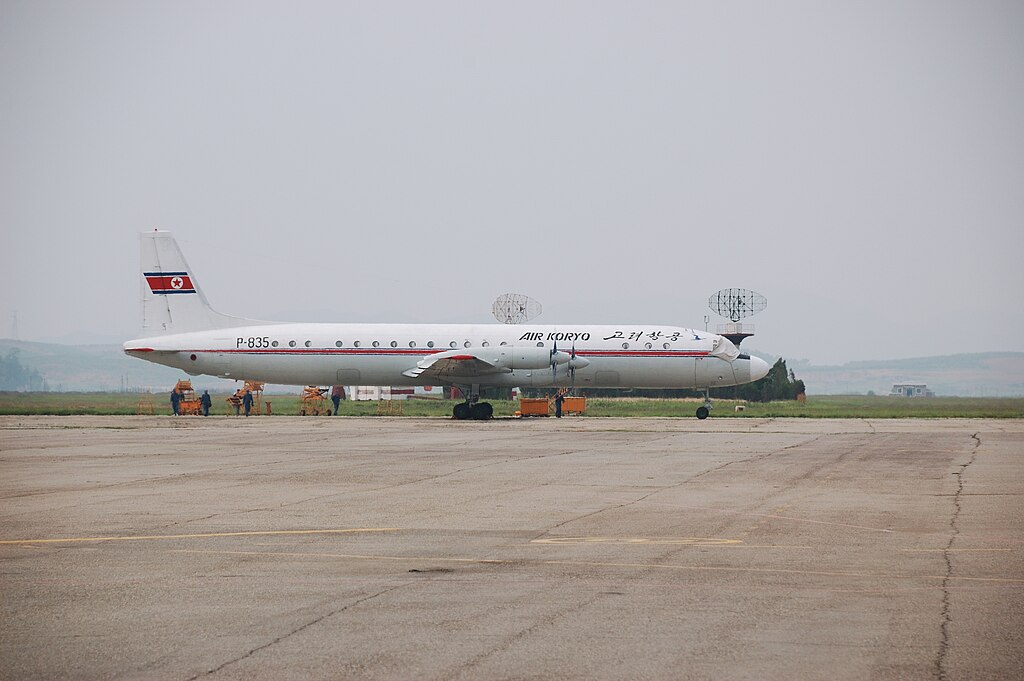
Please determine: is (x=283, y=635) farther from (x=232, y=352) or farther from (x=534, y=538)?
(x=232, y=352)

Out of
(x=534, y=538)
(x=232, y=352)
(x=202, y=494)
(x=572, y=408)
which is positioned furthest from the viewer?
Result: (x=572, y=408)

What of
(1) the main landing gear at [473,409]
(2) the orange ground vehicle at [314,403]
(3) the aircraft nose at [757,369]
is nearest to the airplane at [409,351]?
(1) the main landing gear at [473,409]

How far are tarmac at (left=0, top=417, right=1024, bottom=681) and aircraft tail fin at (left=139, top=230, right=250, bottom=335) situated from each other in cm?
2561

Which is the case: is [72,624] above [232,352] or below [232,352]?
below

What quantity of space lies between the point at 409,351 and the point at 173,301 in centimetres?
1125

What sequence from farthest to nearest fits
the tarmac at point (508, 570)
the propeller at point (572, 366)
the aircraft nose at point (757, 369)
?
the aircraft nose at point (757, 369) → the propeller at point (572, 366) → the tarmac at point (508, 570)

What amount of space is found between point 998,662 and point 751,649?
65.2 inches

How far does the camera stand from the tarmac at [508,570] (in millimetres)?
7430

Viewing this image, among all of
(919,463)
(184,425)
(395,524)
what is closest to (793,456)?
(919,463)

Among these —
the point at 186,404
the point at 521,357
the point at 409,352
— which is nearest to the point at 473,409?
the point at 521,357

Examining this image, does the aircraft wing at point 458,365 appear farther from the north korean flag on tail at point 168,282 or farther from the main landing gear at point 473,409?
the north korean flag on tail at point 168,282

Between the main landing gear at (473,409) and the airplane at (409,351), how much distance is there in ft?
0.15

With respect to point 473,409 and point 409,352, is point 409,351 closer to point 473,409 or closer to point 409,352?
point 409,352

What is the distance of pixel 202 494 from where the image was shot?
1731 centimetres
